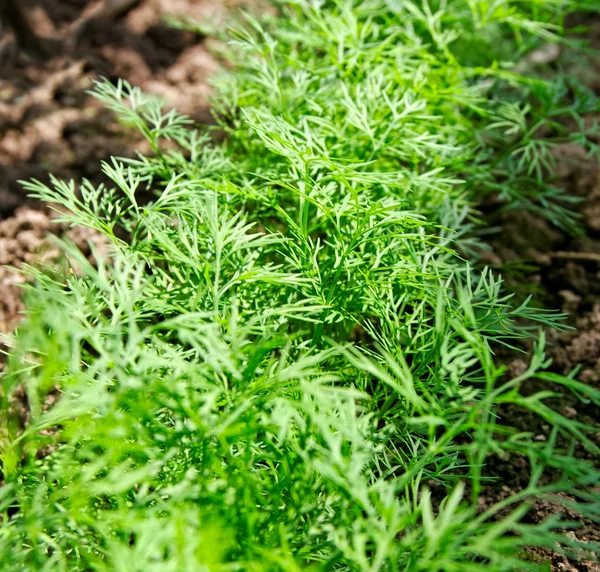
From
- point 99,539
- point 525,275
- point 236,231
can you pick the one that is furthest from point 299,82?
point 99,539

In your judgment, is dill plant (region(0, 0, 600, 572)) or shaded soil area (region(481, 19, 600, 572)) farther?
shaded soil area (region(481, 19, 600, 572))

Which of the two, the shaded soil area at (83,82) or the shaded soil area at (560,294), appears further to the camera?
the shaded soil area at (83,82)

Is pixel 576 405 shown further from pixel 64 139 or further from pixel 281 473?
pixel 64 139

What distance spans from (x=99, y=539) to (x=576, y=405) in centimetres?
125

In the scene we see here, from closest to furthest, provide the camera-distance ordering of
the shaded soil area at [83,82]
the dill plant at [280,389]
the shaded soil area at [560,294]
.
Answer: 1. the dill plant at [280,389]
2. the shaded soil area at [560,294]
3. the shaded soil area at [83,82]

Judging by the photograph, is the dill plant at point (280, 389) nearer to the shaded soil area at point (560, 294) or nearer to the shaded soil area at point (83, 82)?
the shaded soil area at point (560, 294)

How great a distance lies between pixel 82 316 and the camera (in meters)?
1.12

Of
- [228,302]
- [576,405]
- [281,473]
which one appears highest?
[228,302]

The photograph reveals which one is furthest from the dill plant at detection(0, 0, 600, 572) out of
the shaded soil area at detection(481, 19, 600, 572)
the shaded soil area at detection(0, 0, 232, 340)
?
the shaded soil area at detection(0, 0, 232, 340)

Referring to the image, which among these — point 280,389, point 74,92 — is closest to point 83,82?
point 74,92

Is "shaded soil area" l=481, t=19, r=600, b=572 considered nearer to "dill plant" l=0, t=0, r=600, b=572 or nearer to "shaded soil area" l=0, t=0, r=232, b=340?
"dill plant" l=0, t=0, r=600, b=572

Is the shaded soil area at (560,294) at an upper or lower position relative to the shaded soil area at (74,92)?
lower

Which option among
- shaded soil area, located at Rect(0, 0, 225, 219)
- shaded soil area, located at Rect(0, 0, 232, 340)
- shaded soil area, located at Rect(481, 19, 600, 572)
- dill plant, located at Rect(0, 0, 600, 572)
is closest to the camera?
dill plant, located at Rect(0, 0, 600, 572)

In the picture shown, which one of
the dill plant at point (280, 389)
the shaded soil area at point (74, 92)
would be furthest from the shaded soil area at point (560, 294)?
the shaded soil area at point (74, 92)
